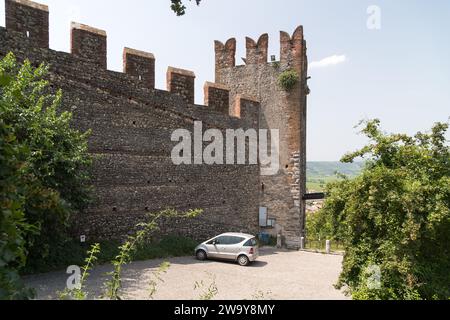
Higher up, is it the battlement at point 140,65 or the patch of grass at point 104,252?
the battlement at point 140,65

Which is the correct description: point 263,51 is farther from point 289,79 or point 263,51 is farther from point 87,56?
point 87,56

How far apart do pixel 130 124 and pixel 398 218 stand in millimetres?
9547

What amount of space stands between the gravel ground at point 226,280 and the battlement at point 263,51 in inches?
391

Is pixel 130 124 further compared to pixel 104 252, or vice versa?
pixel 130 124

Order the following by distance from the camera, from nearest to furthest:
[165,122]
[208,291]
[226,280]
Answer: [208,291] < [226,280] < [165,122]

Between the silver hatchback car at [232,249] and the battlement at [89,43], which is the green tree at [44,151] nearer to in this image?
the battlement at [89,43]

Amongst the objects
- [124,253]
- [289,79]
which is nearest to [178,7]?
[124,253]

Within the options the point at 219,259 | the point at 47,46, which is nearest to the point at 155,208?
the point at 219,259

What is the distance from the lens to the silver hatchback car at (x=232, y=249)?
12.6 meters

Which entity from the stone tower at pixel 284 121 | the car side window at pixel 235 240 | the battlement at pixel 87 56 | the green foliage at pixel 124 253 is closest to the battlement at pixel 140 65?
the battlement at pixel 87 56

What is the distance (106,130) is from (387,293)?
32.8 ft

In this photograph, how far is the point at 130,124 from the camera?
42.1ft

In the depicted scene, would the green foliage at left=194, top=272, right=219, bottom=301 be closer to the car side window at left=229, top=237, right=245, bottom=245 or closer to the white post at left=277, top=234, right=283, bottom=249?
the car side window at left=229, top=237, right=245, bottom=245

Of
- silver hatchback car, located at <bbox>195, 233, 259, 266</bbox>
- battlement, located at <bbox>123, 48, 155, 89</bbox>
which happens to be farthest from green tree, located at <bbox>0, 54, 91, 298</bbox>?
silver hatchback car, located at <bbox>195, 233, 259, 266</bbox>
